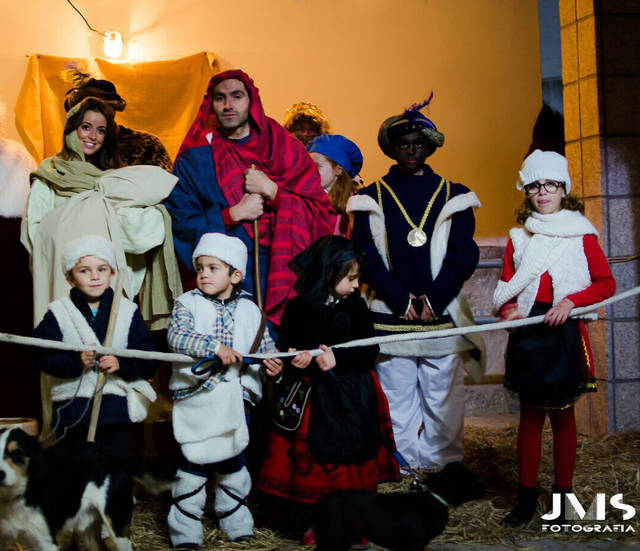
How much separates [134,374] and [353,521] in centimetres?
109

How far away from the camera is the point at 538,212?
11.6ft

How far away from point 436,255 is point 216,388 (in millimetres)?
1461

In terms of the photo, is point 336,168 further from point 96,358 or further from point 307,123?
A: point 96,358

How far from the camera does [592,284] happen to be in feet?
11.2

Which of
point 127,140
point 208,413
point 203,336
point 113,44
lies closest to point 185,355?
point 203,336

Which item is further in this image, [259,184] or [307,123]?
[307,123]

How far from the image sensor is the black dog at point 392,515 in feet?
8.35

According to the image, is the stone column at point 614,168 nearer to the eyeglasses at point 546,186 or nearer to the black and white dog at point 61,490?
the eyeglasses at point 546,186

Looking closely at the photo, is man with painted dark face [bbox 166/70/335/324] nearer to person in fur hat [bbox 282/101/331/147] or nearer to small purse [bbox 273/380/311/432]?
small purse [bbox 273/380/311/432]

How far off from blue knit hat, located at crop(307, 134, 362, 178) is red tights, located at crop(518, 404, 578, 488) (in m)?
1.74

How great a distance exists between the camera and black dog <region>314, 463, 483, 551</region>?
2545 mm

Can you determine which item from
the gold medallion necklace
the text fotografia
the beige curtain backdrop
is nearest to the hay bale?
the text fotografia

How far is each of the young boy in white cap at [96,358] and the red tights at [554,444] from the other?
160 centimetres

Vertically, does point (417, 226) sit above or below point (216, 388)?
above
